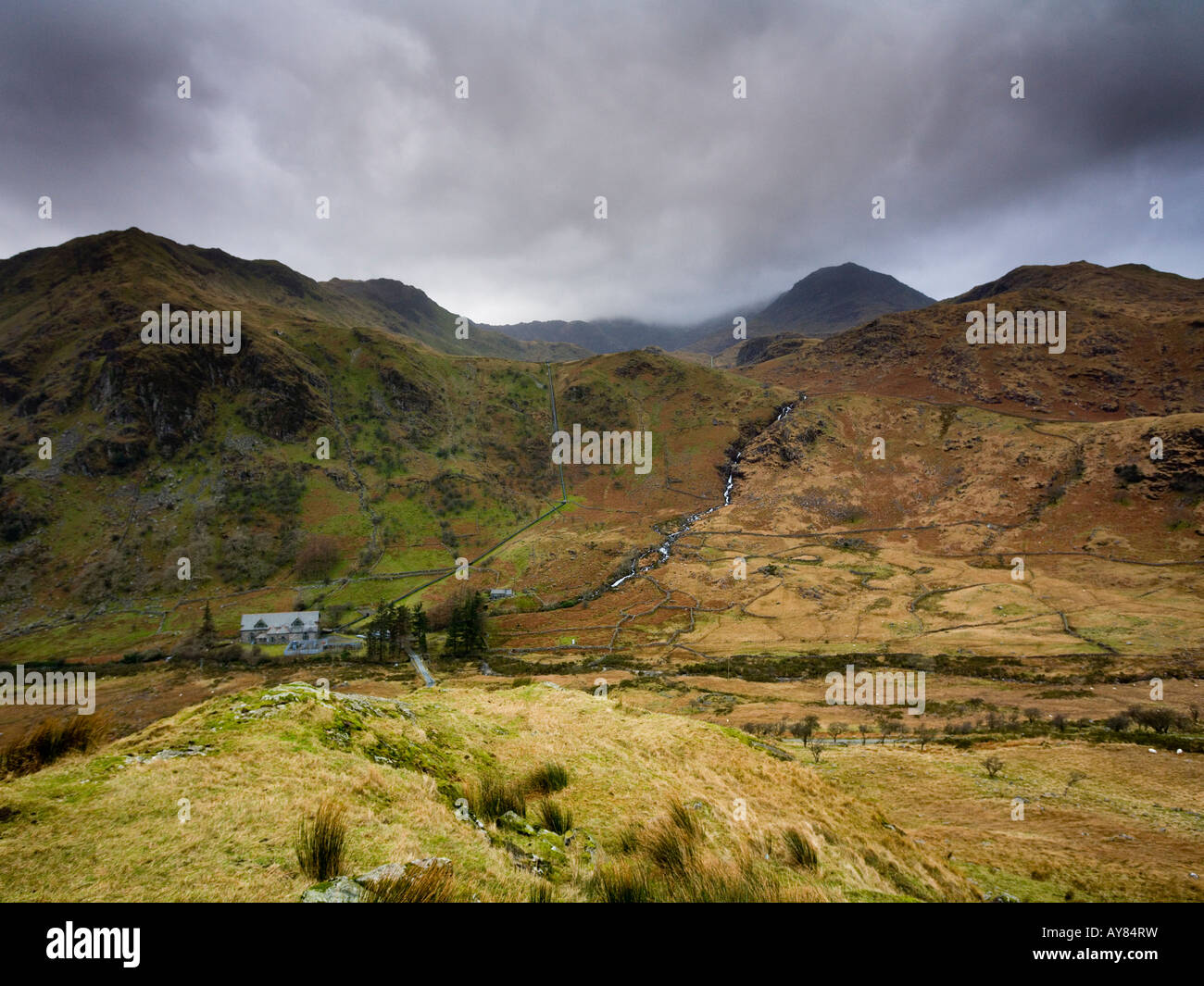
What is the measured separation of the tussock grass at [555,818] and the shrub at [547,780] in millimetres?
1014

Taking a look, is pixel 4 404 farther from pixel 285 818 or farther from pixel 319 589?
pixel 285 818

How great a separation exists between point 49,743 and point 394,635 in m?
63.0

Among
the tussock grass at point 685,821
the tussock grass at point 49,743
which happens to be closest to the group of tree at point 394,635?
the tussock grass at point 49,743

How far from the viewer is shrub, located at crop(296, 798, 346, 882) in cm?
457

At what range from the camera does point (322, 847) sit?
473cm

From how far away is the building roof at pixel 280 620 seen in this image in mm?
71500

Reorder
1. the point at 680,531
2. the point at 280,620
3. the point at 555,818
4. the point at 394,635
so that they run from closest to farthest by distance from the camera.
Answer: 1. the point at 555,818
2. the point at 394,635
3. the point at 280,620
4. the point at 680,531

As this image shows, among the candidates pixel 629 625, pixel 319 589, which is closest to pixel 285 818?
pixel 629 625

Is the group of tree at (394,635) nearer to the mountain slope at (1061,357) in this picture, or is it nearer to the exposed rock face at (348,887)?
the exposed rock face at (348,887)

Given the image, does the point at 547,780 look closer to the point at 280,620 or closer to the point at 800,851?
the point at 800,851

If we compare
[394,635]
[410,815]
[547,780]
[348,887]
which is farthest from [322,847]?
[394,635]

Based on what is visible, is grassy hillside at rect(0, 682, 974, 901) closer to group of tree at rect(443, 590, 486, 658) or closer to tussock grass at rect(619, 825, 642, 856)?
tussock grass at rect(619, 825, 642, 856)
